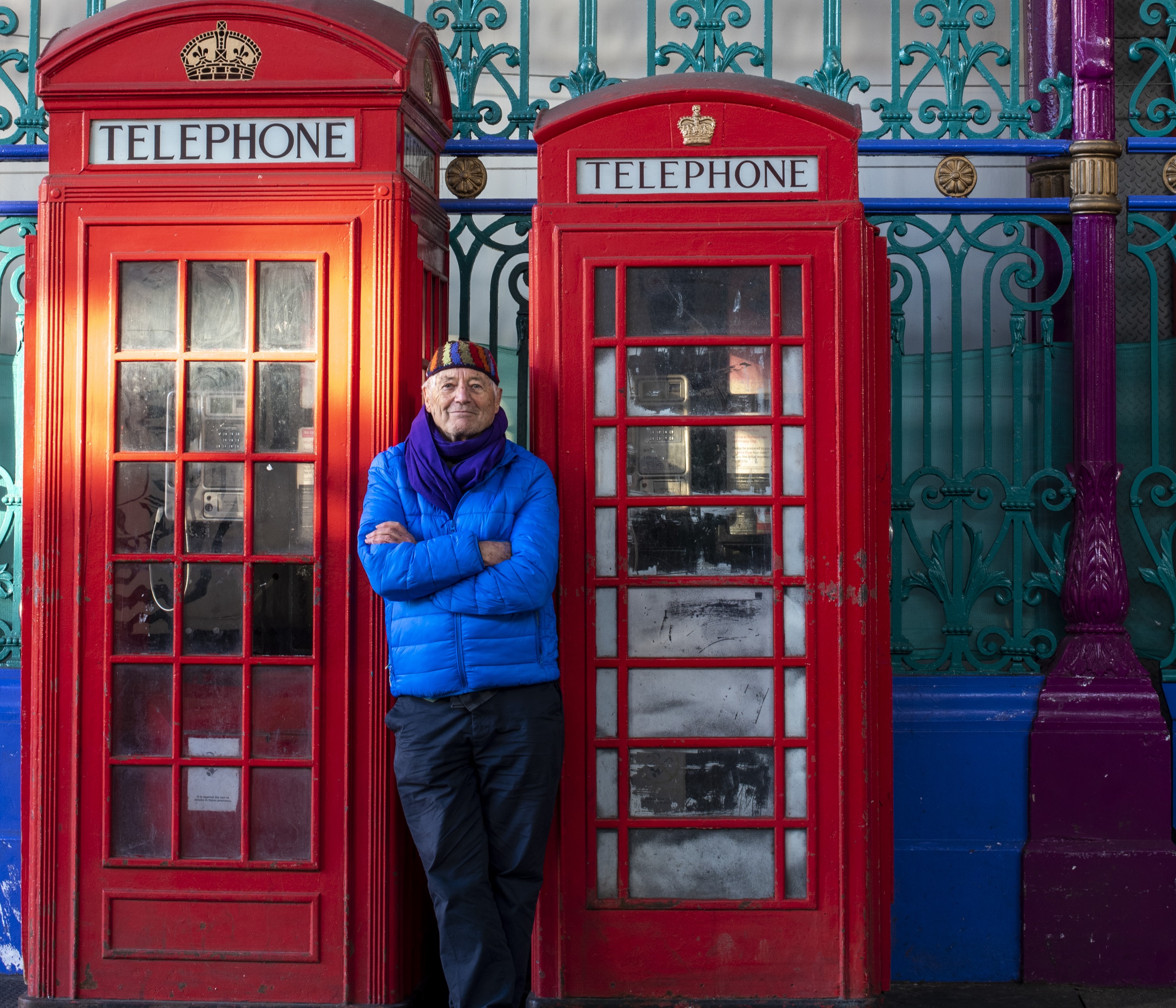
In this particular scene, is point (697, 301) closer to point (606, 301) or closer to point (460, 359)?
point (606, 301)

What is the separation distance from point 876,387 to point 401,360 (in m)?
1.40

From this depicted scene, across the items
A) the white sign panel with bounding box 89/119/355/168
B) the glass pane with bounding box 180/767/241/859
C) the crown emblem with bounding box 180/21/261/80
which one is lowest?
the glass pane with bounding box 180/767/241/859

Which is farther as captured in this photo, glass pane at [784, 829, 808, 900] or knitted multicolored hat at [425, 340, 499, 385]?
glass pane at [784, 829, 808, 900]

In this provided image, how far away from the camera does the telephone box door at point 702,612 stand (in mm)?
3098

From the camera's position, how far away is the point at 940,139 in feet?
12.8

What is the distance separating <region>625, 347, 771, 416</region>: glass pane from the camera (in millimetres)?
3111

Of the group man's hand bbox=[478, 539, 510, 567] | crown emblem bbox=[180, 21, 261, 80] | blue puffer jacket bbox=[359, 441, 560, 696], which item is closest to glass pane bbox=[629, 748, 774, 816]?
blue puffer jacket bbox=[359, 441, 560, 696]

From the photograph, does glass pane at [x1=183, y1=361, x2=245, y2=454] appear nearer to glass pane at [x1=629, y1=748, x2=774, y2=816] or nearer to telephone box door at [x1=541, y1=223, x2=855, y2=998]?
telephone box door at [x1=541, y1=223, x2=855, y2=998]

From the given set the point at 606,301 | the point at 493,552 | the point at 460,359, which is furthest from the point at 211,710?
the point at 606,301

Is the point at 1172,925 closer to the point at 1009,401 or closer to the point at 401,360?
the point at 1009,401

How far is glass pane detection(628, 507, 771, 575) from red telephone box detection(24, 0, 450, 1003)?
768 mm

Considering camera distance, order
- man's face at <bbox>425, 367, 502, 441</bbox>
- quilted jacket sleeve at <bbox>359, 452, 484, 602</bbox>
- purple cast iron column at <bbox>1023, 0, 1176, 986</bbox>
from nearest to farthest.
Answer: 1. quilted jacket sleeve at <bbox>359, 452, 484, 602</bbox>
2. man's face at <bbox>425, 367, 502, 441</bbox>
3. purple cast iron column at <bbox>1023, 0, 1176, 986</bbox>

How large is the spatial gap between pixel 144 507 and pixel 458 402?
1001mm

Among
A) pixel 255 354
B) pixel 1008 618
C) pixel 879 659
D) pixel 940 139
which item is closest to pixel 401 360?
pixel 255 354
